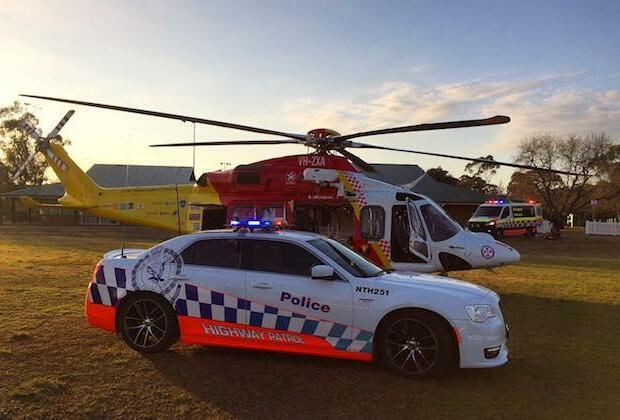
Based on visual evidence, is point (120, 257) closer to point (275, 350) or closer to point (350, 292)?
point (275, 350)

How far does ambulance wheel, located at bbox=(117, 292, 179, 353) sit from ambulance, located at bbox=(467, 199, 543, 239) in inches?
1219

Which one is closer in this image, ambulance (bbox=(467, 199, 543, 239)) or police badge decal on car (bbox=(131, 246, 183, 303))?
police badge decal on car (bbox=(131, 246, 183, 303))

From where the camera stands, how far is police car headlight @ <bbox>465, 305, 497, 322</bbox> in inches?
226

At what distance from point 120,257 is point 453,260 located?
6719 millimetres

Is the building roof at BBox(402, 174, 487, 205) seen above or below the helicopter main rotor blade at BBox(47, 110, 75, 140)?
below

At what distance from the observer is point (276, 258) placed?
6.59 m

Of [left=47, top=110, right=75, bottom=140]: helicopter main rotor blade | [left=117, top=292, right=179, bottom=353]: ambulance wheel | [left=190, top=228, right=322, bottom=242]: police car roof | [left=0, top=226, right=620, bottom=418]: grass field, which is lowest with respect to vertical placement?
[left=0, top=226, right=620, bottom=418]: grass field

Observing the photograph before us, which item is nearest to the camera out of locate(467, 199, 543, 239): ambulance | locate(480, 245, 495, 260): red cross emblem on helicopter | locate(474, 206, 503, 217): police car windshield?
locate(480, 245, 495, 260): red cross emblem on helicopter

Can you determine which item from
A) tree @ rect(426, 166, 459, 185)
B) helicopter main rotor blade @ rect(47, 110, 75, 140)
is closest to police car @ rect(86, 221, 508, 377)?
helicopter main rotor blade @ rect(47, 110, 75, 140)

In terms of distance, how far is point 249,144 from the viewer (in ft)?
39.3

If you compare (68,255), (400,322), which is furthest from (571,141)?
(400,322)

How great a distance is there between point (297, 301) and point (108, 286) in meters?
2.41

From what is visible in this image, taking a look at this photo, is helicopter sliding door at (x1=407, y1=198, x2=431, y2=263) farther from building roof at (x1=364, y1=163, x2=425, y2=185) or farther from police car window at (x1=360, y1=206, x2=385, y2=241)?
building roof at (x1=364, y1=163, x2=425, y2=185)

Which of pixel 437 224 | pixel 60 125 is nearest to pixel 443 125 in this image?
pixel 437 224
